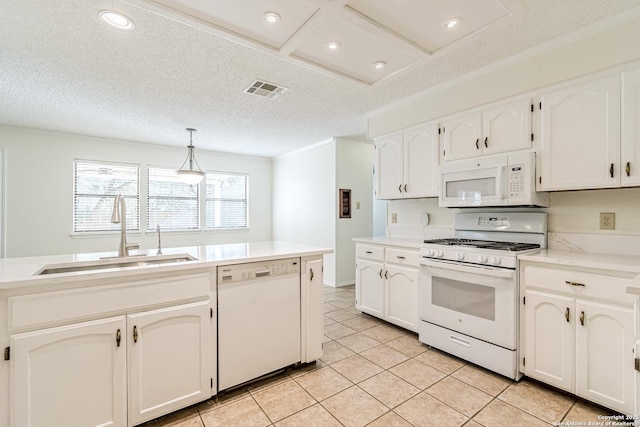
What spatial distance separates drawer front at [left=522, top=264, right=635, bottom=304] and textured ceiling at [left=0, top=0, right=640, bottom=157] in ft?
5.49

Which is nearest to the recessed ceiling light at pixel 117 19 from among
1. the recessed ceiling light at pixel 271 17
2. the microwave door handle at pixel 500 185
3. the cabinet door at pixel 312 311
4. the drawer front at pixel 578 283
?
the recessed ceiling light at pixel 271 17

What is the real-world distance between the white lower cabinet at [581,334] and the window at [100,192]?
566 cm

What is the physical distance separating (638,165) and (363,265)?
7.78ft

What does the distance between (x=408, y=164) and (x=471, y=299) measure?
1.55 m

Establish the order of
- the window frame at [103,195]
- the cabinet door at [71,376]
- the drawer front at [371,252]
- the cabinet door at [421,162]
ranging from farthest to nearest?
the window frame at [103,195] < the drawer front at [371,252] < the cabinet door at [421,162] < the cabinet door at [71,376]

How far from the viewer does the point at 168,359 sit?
5.52ft

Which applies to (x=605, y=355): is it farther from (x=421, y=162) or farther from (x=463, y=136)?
(x=421, y=162)

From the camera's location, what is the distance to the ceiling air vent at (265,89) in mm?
2795

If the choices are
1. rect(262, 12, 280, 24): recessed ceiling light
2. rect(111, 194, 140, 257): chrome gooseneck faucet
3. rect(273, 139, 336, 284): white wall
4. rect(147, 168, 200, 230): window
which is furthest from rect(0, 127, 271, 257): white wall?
rect(262, 12, 280, 24): recessed ceiling light

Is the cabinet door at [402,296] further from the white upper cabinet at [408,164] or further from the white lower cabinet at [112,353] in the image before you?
the white lower cabinet at [112,353]

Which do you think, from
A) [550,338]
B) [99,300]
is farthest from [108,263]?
[550,338]

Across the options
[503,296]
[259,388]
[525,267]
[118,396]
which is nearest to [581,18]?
[525,267]

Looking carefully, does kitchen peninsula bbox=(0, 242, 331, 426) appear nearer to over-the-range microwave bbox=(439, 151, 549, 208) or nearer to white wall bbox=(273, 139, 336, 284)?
over-the-range microwave bbox=(439, 151, 549, 208)

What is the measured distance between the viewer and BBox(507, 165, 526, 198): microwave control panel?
225cm
